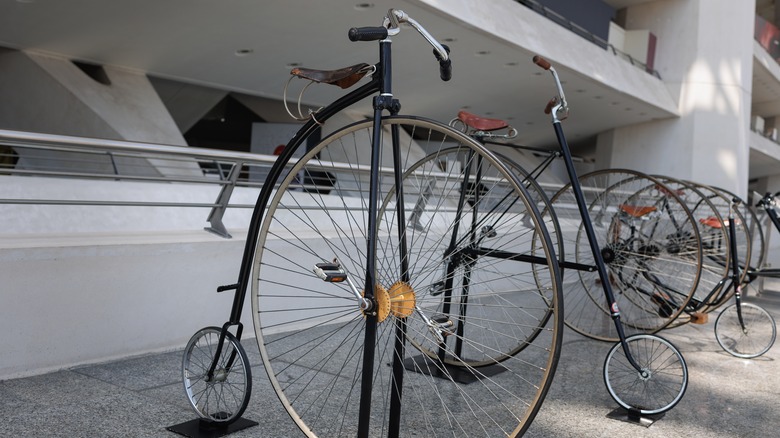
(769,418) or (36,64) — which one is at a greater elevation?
(36,64)

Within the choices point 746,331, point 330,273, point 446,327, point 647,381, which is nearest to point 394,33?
point 330,273

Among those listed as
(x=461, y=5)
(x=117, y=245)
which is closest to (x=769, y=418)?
(x=117, y=245)

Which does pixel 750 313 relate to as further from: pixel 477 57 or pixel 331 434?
pixel 477 57

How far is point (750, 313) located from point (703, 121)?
15.7 metres

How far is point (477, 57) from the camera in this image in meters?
14.0

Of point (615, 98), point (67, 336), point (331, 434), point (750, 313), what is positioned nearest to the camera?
point (331, 434)

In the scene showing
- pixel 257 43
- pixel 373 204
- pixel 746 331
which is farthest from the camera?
pixel 257 43

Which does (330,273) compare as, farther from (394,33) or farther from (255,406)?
(255,406)

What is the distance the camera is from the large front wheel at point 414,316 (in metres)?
2.20

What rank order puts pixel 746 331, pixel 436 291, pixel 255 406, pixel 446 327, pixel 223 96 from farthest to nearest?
1. pixel 223 96
2. pixel 746 331
3. pixel 436 291
4. pixel 255 406
5. pixel 446 327

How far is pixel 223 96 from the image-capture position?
16.3m

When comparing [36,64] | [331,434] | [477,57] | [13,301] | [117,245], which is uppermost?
[477,57]

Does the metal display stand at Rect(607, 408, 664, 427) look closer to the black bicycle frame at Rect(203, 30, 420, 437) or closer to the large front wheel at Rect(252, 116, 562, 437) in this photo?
the large front wheel at Rect(252, 116, 562, 437)

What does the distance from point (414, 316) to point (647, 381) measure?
1.52 m
